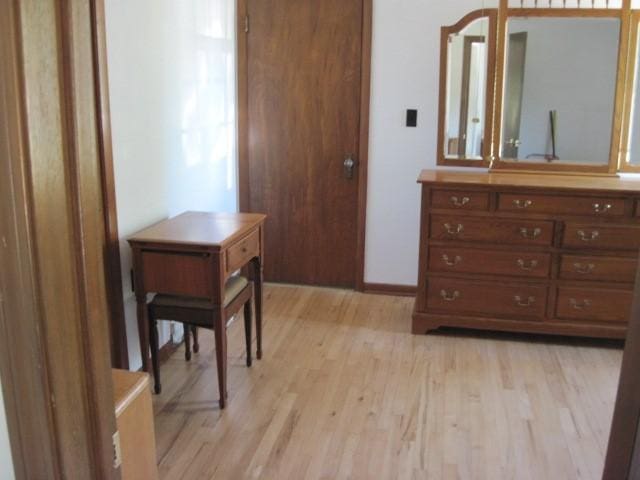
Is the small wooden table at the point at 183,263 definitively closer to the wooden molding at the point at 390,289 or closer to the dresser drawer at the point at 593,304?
the wooden molding at the point at 390,289

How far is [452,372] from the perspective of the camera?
3.02 m

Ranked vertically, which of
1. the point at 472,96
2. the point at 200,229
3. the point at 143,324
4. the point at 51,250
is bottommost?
the point at 143,324

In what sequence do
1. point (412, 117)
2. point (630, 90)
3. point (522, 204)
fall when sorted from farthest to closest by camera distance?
1. point (412, 117)
2. point (630, 90)
3. point (522, 204)

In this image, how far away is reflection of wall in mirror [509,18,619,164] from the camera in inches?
135

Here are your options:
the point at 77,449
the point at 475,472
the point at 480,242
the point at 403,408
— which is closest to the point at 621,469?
the point at 77,449

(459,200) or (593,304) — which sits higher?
(459,200)

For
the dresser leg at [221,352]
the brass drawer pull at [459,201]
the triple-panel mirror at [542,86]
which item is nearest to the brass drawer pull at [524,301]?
the brass drawer pull at [459,201]

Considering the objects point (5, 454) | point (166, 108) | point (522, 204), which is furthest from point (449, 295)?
point (5, 454)

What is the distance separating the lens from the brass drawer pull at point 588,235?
3123 millimetres

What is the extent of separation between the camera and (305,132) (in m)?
3.96

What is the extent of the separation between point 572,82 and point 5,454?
3424mm

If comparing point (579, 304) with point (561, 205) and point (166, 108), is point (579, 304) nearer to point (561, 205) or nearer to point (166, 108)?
point (561, 205)

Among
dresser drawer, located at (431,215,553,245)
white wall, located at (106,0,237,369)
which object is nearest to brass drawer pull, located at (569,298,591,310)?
dresser drawer, located at (431,215,553,245)

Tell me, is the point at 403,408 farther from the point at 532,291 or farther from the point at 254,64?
the point at 254,64
